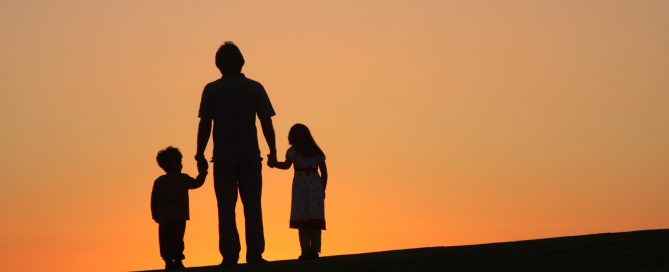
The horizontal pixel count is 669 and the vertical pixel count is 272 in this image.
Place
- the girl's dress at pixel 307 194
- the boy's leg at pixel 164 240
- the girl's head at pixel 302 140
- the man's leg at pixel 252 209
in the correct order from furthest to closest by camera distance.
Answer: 1. the girl's dress at pixel 307 194
2. the girl's head at pixel 302 140
3. the boy's leg at pixel 164 240
4. the man's leg at pixel 252 209

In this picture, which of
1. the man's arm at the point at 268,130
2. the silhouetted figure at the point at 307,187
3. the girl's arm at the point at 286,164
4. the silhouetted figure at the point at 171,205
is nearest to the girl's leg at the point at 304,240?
the silhouetted figure at the point at 307,187

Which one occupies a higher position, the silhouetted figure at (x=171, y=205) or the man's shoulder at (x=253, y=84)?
the man's shoulder at (x=253, y=84)

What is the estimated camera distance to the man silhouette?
53.0ft

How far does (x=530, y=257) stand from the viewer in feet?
42.3

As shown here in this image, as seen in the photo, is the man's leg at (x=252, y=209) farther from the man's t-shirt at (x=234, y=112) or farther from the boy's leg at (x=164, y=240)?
the boy's leg at (x=164, y=240)

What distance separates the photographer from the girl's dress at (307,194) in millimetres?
18641

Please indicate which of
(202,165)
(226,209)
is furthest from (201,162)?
(226,209)

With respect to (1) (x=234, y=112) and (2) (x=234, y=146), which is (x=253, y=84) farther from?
(2) (x=234, y=146)

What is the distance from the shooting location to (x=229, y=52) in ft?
53.4

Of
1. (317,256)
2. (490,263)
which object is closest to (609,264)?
(490,263)

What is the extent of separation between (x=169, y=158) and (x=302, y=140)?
193 cm

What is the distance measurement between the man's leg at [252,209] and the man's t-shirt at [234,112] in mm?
175

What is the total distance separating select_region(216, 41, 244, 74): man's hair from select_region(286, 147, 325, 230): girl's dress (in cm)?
260

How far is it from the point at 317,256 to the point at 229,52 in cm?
347
